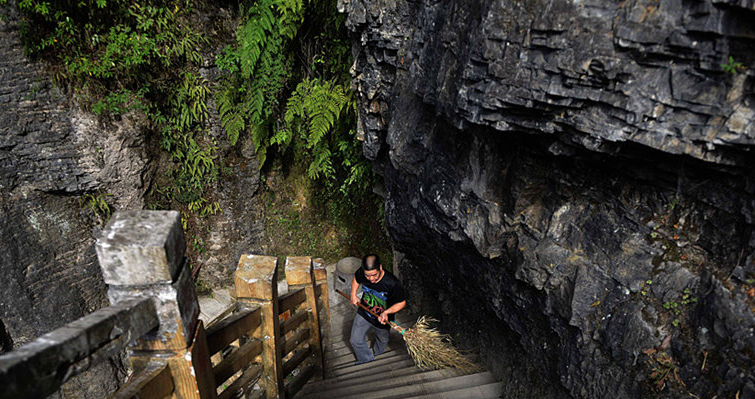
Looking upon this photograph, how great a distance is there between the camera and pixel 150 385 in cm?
206

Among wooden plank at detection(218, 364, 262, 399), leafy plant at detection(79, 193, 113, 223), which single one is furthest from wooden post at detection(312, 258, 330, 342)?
leafy plant at detection(79, 193, 113, 223)

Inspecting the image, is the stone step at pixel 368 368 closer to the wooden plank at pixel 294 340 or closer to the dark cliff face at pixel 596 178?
the wooden plank at pixel 294 340

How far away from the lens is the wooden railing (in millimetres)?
1484

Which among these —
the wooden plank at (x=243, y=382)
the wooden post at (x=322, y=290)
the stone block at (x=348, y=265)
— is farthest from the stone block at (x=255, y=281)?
the stone block at (x=348, y=265)

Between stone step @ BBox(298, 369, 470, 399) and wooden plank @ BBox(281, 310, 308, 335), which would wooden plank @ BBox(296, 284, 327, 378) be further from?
stone step @ BBox(298, 369, 470, 399)

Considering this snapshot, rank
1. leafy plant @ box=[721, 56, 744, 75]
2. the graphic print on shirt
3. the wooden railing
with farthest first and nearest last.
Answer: the graphic print on shirt, leafy plant @ box=[721, 56, 744, 75], the wooden railing

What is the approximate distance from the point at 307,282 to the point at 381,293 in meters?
1.26

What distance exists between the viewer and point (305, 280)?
14.2 ft

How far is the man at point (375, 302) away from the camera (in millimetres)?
5109

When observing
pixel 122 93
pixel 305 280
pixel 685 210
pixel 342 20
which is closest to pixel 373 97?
pixel 342 20

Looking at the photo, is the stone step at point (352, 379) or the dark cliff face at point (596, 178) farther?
the stone step at point (352, 379)

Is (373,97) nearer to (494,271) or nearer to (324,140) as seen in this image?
(324,140)

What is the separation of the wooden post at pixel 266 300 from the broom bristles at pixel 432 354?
6.27 feet

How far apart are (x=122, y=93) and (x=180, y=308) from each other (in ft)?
20.3
